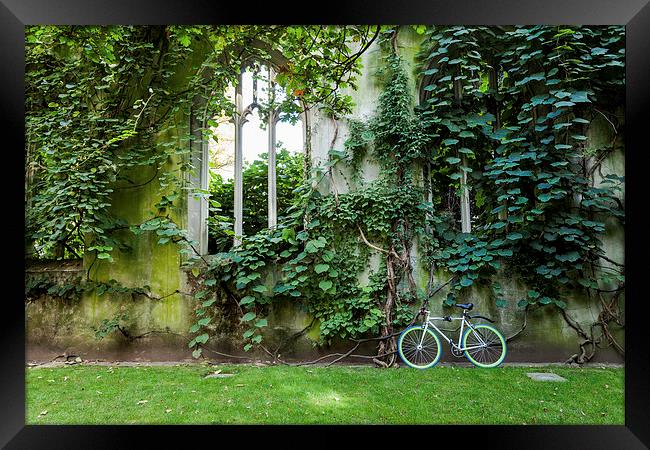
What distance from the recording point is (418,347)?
401cm

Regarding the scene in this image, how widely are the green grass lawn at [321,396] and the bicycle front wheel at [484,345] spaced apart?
251 millimetres

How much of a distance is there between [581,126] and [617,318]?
238cm

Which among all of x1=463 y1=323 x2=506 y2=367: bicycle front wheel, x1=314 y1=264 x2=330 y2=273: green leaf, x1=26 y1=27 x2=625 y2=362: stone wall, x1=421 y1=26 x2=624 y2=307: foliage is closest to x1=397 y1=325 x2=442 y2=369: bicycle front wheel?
x1=26 y1=27 x2=625 y2=362: stone wall

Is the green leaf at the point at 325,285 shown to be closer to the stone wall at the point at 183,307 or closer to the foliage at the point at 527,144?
the stone wall at the point at 183,307

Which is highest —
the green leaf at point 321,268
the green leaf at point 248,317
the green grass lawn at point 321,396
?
the green leaf at point 321,268

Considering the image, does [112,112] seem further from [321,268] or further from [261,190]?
[321,268]

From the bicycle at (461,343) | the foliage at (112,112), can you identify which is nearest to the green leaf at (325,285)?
the bicycle at (461,343)

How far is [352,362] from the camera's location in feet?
13.7

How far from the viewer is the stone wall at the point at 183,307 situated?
4.30 metres

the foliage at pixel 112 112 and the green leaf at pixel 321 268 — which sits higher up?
the foliage at pixel 112 112

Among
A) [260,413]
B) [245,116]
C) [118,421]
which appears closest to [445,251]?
[260,413]

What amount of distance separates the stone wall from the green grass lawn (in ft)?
1.39

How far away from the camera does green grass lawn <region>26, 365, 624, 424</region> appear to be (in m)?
2.69
